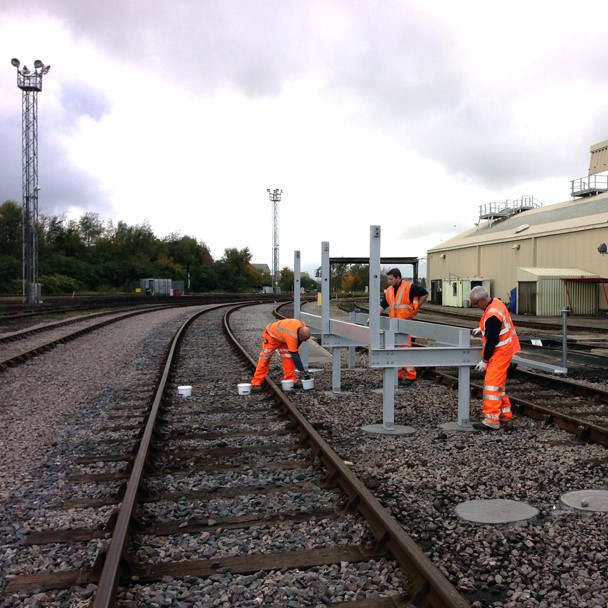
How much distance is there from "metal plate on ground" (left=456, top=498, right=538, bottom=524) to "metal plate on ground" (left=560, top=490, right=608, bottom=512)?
1.01 ft

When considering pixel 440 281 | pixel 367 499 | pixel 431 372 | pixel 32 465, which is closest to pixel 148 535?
pixel 367 499

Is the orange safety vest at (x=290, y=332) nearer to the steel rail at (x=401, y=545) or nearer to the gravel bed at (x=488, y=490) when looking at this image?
the gravel bed at (x=488, y=490)

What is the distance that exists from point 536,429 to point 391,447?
1.76m

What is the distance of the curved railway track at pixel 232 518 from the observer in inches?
128

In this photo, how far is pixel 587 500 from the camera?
438cm

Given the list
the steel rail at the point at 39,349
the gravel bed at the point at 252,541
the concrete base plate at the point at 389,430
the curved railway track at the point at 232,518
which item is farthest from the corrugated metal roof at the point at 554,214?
the gravel bed at the point at 252,541

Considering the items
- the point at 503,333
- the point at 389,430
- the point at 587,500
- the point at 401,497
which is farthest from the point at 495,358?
the point at 401,497

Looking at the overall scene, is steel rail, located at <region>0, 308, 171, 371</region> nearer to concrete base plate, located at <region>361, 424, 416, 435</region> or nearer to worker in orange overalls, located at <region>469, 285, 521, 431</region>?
concrete base plate, located at <region>361, 424, 416, 435</region>

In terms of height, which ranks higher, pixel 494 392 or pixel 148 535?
pixel 494 392

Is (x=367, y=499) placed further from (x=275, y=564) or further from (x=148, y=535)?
(x=148, y=535)

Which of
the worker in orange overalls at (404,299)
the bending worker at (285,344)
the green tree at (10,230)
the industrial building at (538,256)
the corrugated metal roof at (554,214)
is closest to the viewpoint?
the bending worker at (285,344)

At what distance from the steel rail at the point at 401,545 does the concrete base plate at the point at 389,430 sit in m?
1.32

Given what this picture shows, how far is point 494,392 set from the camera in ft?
21.9

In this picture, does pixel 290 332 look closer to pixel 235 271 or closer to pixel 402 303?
pixel 402 303
